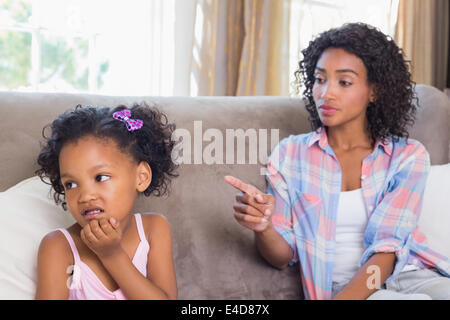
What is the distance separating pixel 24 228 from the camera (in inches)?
48.0

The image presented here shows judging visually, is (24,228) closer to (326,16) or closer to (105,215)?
(105,215)

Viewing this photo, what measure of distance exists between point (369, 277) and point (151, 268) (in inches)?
22.1

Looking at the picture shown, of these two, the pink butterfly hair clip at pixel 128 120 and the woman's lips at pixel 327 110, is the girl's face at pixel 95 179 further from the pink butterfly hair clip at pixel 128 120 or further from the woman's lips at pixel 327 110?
the woman's lips at pixel 327 110

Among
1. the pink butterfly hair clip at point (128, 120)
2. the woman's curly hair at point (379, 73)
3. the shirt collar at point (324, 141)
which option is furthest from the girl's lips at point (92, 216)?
the woman's curly hair at point (379, 73)

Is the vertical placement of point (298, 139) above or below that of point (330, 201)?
above

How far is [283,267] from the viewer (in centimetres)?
154

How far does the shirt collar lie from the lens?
1.60m

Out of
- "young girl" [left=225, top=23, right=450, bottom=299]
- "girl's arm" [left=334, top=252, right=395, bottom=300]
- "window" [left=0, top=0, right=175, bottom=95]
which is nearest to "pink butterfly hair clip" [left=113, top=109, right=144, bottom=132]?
"young girl" [left=225, top=23, right=450, bottom=299]

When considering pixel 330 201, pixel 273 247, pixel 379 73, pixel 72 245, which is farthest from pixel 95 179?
pixel 379 73

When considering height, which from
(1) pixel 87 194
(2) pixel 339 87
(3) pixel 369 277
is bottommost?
(3) pixel 369 277

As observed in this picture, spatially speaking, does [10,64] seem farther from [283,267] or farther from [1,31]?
[283,267]

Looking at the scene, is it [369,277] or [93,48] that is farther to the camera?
[93,48]

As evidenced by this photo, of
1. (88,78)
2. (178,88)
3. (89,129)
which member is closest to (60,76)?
(88,78)

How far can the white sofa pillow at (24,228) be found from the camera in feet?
3.69
